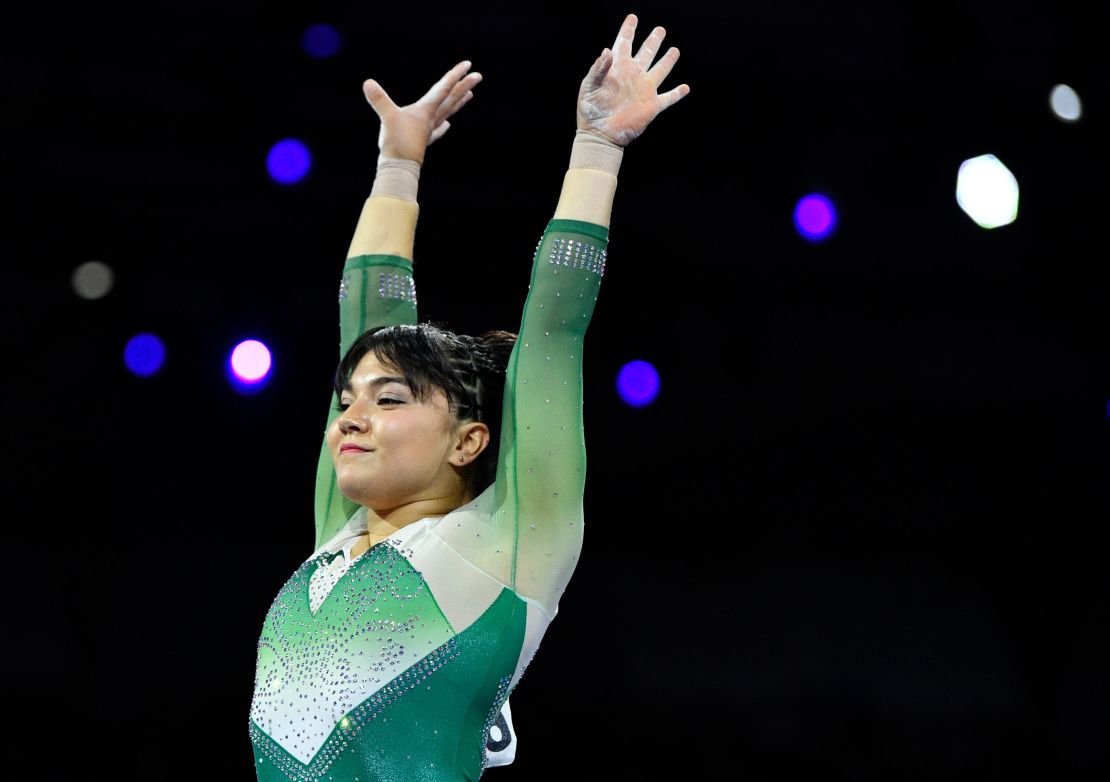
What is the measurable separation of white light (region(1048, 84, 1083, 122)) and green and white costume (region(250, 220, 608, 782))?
198cm

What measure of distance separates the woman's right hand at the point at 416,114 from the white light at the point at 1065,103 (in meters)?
1.75

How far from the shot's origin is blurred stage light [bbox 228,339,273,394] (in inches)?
131

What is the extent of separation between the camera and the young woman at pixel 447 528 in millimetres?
1771

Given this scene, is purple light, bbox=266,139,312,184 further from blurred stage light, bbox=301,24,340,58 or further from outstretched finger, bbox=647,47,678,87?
outstretched finger, bbox=647,47,678,87

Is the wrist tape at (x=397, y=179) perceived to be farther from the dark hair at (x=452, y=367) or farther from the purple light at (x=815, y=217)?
the purple light at (x=815, y=217)

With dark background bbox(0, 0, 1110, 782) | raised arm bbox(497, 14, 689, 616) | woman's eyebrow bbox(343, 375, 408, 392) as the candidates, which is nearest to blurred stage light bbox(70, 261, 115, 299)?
dark background bbox(0, 0, 1110, 782)

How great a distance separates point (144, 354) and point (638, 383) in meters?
1.30

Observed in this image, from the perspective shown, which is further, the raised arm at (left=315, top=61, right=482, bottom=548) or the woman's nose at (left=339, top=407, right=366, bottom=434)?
the raised arm at (left=315, top=61, right=482, bottom=548)

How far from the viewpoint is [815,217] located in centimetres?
349

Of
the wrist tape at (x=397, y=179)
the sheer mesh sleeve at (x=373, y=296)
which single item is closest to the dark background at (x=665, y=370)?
the wrist tape at (x=397, y=179)

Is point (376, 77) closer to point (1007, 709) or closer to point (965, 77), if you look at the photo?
point (965, 77)

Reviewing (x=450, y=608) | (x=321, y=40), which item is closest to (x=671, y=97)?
(x=450, y=608)

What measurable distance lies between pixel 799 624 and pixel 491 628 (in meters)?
1.88

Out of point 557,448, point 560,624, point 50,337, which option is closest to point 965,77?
point 560,624
